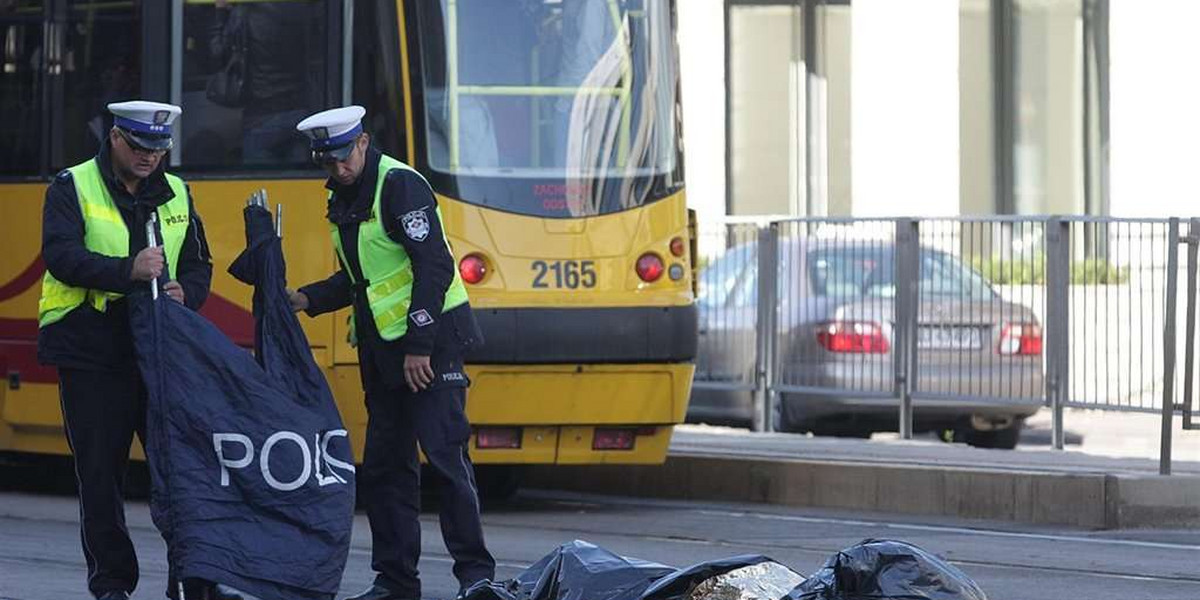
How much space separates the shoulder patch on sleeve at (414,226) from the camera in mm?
7738

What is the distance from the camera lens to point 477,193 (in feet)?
35.0

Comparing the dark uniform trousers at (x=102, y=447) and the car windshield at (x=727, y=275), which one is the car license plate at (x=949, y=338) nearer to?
the car windshield at (x=727, y=275)

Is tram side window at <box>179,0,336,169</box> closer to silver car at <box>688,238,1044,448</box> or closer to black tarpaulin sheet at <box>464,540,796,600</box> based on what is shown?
black tarpaulin sheet at <box>464,540,796,600</box>

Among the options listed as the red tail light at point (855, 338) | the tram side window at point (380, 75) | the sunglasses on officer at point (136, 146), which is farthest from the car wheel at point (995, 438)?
the sunglasses on officer at point (136, 146)

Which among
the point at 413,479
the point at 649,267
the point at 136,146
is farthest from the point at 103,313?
the point at 649,267

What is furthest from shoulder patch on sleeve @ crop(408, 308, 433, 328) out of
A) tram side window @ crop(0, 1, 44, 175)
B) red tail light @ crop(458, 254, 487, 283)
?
tram side window @ crop(0, 1, 44, 175)

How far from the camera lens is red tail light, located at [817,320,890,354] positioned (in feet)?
46.3

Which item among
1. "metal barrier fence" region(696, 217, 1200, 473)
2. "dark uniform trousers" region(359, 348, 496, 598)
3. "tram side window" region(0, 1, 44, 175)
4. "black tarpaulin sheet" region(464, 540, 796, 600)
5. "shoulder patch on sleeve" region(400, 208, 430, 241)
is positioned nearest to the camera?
"black tarpaulin sheet" region(464, 540, 796, 600)

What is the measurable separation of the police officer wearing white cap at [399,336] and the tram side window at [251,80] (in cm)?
297

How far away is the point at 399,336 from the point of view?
7.82 m

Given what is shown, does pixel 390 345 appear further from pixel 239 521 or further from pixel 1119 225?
pixel 1119 225

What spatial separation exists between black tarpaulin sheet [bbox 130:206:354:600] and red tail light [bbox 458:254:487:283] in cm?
374

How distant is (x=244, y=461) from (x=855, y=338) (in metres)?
7.88

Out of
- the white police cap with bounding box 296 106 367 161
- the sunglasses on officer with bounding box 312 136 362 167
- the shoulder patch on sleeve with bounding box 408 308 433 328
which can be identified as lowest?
the shoulder patch on sleeve with bounding box 408 308 433 328
